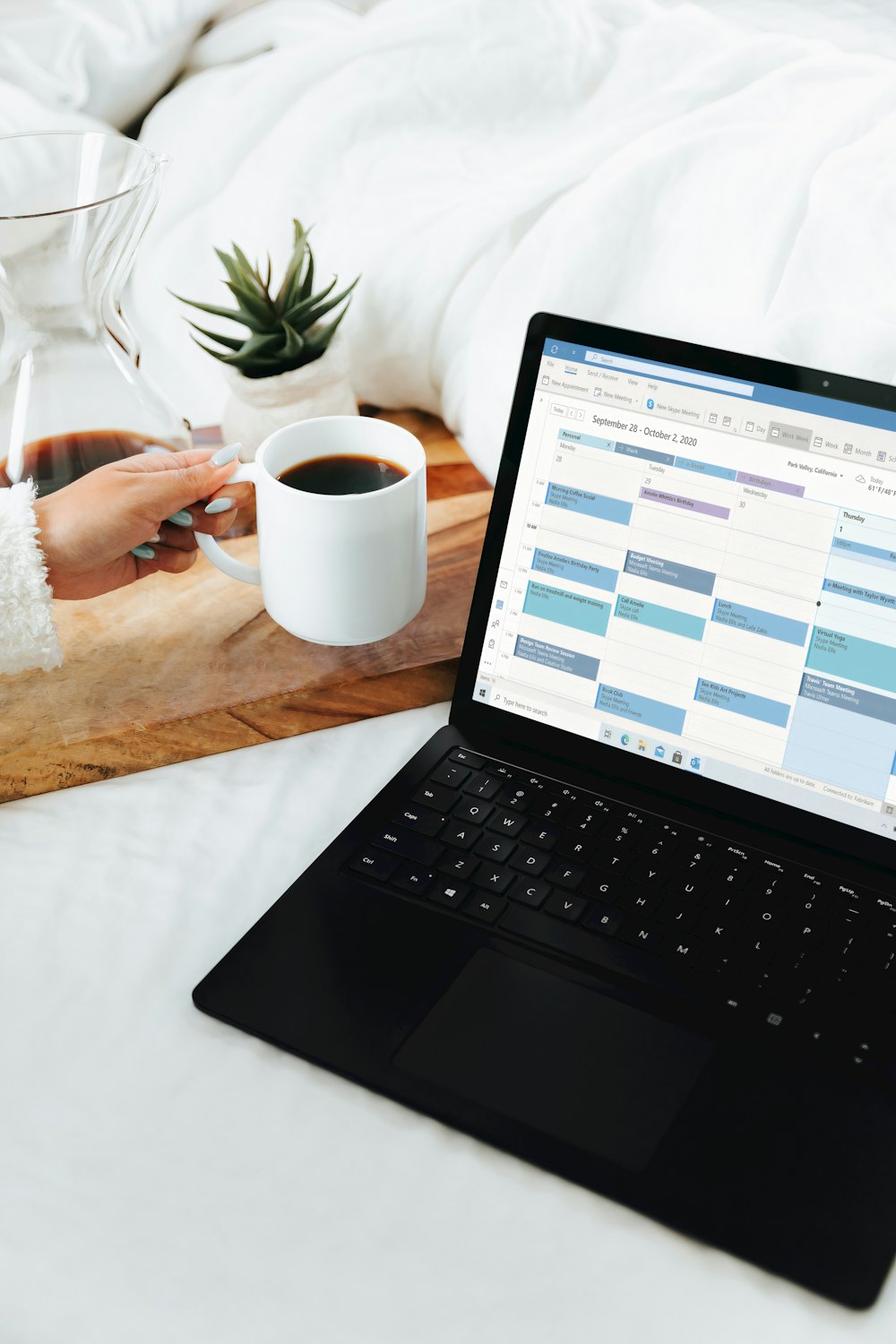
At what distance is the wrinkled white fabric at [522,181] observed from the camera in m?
0.90

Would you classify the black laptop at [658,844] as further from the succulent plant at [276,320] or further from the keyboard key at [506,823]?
the succulent plant at [276,320]

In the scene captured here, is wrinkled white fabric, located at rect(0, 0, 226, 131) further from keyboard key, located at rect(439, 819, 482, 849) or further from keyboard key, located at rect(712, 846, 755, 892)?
keyboard key, located at rect(712, 846, 755, 892)

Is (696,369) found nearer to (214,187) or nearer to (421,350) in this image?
(421,350)

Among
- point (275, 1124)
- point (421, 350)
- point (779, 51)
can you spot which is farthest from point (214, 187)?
point (275, 1124)

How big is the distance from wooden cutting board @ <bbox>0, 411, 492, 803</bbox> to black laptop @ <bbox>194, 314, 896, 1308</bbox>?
0.31 ft

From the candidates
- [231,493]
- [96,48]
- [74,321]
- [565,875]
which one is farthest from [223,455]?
[96,48]

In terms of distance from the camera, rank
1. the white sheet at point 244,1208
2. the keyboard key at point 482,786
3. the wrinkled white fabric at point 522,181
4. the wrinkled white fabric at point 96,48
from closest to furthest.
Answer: the white sheet at point 244,1208 → the keyboard key at point 482,786 → the wrinkled white fabric at point 522,181 → the wrinkled white fabric at point 96,48

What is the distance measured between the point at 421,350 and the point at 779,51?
0.43 m

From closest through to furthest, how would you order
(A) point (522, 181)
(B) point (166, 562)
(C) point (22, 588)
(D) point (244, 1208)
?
1. (D) point (244, 1208)
2. (C) point (22, 588)
3. (B) point (166, 562)
4. (A) point (522, 181)

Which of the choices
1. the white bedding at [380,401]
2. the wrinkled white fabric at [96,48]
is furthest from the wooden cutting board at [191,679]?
the wrinkled white fabric at [96,48]

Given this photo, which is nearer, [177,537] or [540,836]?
[540,836]

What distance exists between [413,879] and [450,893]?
0.08ft

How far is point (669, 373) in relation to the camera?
648 mm

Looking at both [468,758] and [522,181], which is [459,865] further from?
[522,181]
